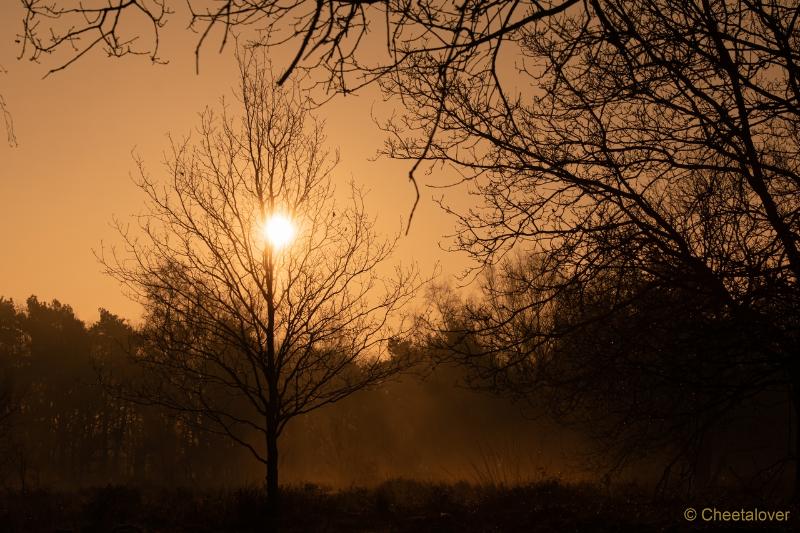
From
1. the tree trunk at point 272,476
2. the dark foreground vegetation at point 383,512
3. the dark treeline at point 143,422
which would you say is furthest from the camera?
the dark treeline at point 143,422

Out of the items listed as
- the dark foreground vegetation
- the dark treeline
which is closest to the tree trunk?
the dark foreground vegetation

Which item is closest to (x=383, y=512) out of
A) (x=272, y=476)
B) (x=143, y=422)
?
(x=272, y=476)

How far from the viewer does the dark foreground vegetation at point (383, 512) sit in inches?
269

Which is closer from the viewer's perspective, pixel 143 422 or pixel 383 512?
pixel 383 512

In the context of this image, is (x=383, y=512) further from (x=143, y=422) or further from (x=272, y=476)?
(x=143, y=422)

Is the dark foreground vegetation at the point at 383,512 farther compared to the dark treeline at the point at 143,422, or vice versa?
the dark treeline at the point at 143,422

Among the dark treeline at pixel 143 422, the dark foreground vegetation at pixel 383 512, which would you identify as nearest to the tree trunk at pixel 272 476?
the dark foreground vegetation at pixel 383 512

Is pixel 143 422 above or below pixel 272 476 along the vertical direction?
above

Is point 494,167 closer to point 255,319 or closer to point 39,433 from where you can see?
point 255,319

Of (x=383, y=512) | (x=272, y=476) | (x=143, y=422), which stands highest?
(x=143, y=422)

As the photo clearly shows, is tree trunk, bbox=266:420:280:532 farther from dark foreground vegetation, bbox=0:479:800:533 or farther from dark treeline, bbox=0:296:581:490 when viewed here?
dark treeline, bbox=0:296:581:490

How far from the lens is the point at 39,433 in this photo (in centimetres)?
3753

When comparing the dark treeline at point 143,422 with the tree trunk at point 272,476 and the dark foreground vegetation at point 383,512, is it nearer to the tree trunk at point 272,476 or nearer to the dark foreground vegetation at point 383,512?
the dark foreground vegetation at point 383,512

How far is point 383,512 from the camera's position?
28.0 ft
